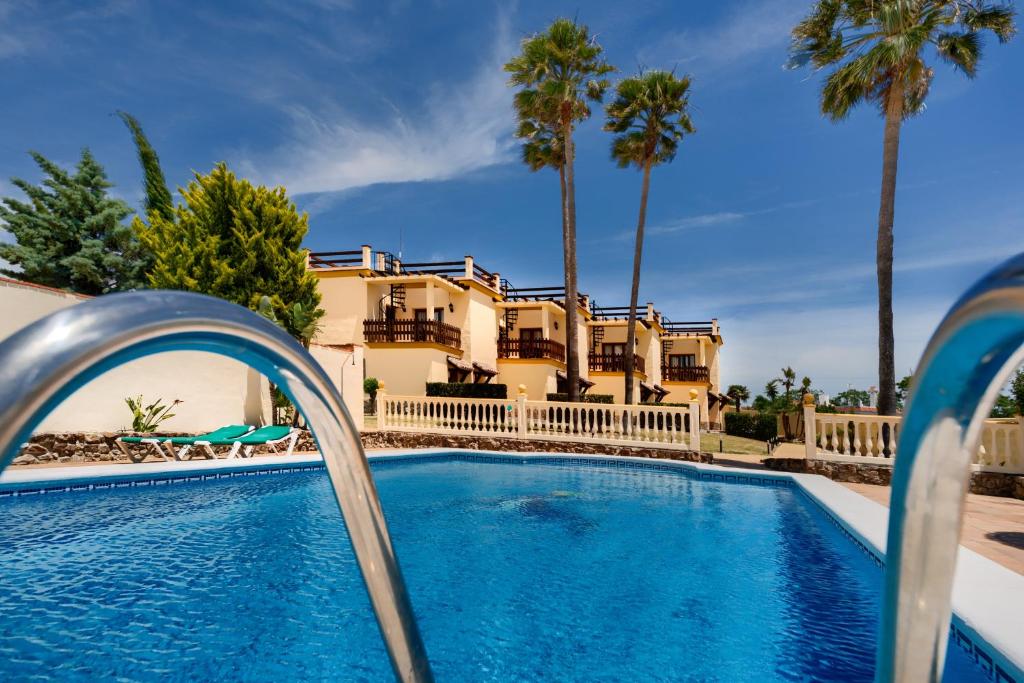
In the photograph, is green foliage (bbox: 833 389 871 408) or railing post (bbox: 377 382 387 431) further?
green foliage (bbox: 833 389 871 408)

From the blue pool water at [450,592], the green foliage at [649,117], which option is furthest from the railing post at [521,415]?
the green foliage at [649,117]

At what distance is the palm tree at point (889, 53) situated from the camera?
1321 centimetres

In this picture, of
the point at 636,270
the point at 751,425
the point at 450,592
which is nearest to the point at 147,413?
the point at 450,592

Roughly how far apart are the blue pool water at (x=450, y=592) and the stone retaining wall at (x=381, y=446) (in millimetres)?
2612

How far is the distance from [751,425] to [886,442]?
18.5 m

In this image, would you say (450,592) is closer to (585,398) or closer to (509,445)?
(509,445)

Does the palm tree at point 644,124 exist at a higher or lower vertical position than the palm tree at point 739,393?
higher

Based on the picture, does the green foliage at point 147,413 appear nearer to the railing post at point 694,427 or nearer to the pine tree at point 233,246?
the pine tree at point 233,246

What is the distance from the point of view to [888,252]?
533 inches

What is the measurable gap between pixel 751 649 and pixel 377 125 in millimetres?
25107

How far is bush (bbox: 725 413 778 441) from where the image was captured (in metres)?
27.0

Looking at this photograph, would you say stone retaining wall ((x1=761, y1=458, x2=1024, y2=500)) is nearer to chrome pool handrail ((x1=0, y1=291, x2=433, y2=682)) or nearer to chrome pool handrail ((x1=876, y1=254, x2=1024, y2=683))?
chrome pool handrail ((x1=876, y1=254, x2=1024, y2=683))

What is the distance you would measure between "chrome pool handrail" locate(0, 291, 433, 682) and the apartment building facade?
20.1m

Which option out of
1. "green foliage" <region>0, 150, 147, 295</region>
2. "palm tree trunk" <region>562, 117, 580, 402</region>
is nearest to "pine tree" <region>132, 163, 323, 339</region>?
A: "green foliage" <region>0, 150, 147, 295</region>
